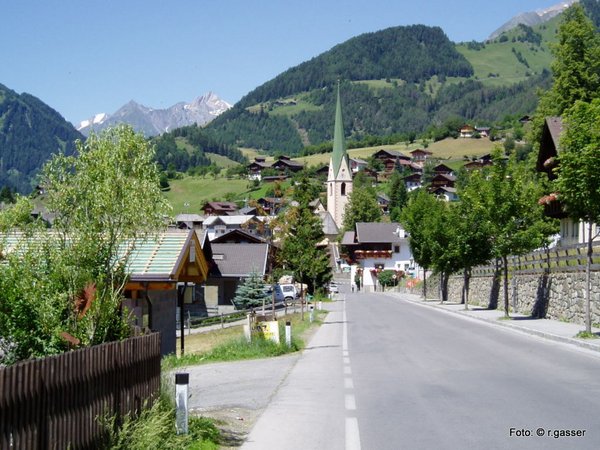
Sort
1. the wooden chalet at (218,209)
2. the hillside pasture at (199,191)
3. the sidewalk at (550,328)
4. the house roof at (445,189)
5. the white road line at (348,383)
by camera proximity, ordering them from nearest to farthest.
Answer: the white road line at (348,383), the sidewalk at (550,328), the house roof at (445,189), the wooden chalet at (218,209), the hillside pasture at (199,191)

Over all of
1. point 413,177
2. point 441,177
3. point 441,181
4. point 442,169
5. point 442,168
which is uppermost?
point 442,168

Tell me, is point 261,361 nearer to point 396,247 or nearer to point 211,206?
point 396,247

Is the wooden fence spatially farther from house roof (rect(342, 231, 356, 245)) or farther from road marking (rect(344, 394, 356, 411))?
house roof (rect(342, 231, 356, 245))

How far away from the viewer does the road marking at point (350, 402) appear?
37.4ft

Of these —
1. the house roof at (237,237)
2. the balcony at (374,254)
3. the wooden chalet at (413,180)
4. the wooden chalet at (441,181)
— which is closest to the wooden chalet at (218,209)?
the wooden chalet at (413,180)

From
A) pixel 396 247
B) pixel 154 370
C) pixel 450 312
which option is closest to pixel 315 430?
pixel 154 370

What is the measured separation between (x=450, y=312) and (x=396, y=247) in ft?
250

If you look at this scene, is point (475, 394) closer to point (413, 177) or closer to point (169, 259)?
point (169, 259)

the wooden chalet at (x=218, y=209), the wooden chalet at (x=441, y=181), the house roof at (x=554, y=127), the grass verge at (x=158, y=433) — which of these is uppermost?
the wooden chalet at (x=441, y=181)

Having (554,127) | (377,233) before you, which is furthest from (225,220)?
(554,127)

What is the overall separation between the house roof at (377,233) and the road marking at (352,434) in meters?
108

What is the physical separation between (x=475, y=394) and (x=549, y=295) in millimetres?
20634
